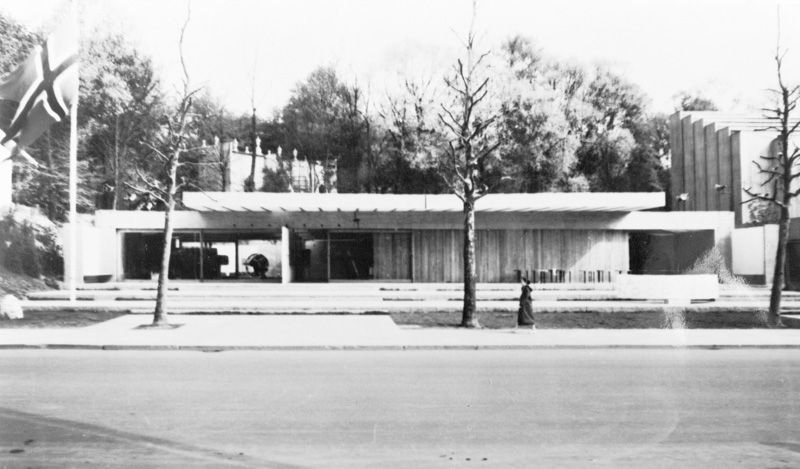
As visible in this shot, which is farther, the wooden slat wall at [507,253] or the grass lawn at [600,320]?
the wooden slat wall at [507,253]

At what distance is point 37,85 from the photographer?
1556 centimetres

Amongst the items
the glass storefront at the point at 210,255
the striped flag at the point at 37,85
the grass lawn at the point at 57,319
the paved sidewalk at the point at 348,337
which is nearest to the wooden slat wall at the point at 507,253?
the glass storefront at the point at 210,255

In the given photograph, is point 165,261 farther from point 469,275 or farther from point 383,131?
point 383,131

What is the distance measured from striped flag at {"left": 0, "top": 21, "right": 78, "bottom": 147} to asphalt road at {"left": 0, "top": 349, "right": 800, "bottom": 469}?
7099mm

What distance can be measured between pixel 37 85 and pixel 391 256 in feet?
50.3

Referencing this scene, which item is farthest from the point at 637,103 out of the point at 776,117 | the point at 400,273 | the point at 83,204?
the point at 83,204

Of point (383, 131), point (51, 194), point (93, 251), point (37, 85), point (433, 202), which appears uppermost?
point (383, 131)

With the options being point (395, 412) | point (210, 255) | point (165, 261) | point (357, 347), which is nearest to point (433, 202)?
point (210, 255)

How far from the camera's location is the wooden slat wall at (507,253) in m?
26.8

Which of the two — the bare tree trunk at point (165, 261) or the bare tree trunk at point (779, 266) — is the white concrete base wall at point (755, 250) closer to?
the bare tree trunk at point (779, 266)

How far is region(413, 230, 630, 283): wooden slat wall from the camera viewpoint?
88.0 ft

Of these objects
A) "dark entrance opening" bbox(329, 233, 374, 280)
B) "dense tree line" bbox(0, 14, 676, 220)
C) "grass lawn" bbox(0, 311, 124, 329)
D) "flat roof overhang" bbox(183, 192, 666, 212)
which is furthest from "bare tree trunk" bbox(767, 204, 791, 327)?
"grass lawn" bbox(0, 311, 124, 329)

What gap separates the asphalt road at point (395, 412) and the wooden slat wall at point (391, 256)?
1568 cm

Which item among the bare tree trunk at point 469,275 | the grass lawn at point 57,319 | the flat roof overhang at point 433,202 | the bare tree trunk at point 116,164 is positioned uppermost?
the bare tree trunk at point 116,164
